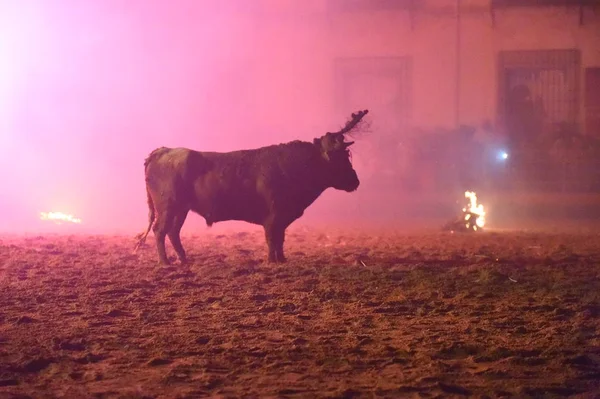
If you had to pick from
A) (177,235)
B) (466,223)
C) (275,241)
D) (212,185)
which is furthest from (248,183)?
(466,223)

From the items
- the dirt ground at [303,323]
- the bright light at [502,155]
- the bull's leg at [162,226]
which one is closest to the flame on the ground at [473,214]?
the dirt ground at [303,323]

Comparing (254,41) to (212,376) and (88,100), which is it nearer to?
(88,100)

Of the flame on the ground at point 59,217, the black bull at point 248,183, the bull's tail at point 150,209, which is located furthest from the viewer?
the flame on the ground at point 59,217

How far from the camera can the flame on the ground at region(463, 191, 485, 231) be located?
45.9 feet

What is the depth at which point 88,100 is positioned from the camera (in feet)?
70.5

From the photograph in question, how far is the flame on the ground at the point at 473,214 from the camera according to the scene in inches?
551

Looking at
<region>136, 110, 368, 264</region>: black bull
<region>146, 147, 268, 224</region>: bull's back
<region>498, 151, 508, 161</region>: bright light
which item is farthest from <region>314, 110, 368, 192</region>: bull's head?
<region>498, 151, 508, 161</region>: bright light

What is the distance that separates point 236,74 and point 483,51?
611 centimetres

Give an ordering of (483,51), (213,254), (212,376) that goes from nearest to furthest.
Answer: (212,376) < (213,254) < (483,51)

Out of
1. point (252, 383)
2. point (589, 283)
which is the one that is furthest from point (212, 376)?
point (589, 283)

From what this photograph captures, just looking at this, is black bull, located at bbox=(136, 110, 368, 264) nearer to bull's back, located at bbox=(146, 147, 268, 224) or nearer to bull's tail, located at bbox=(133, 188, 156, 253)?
bull's back, located at bbox=(146, 147, 268, 224)

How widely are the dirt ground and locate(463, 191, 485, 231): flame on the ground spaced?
2716 millimetres

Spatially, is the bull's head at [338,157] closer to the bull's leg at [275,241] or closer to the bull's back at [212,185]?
the bull's back at [212,185]

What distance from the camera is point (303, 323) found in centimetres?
673
